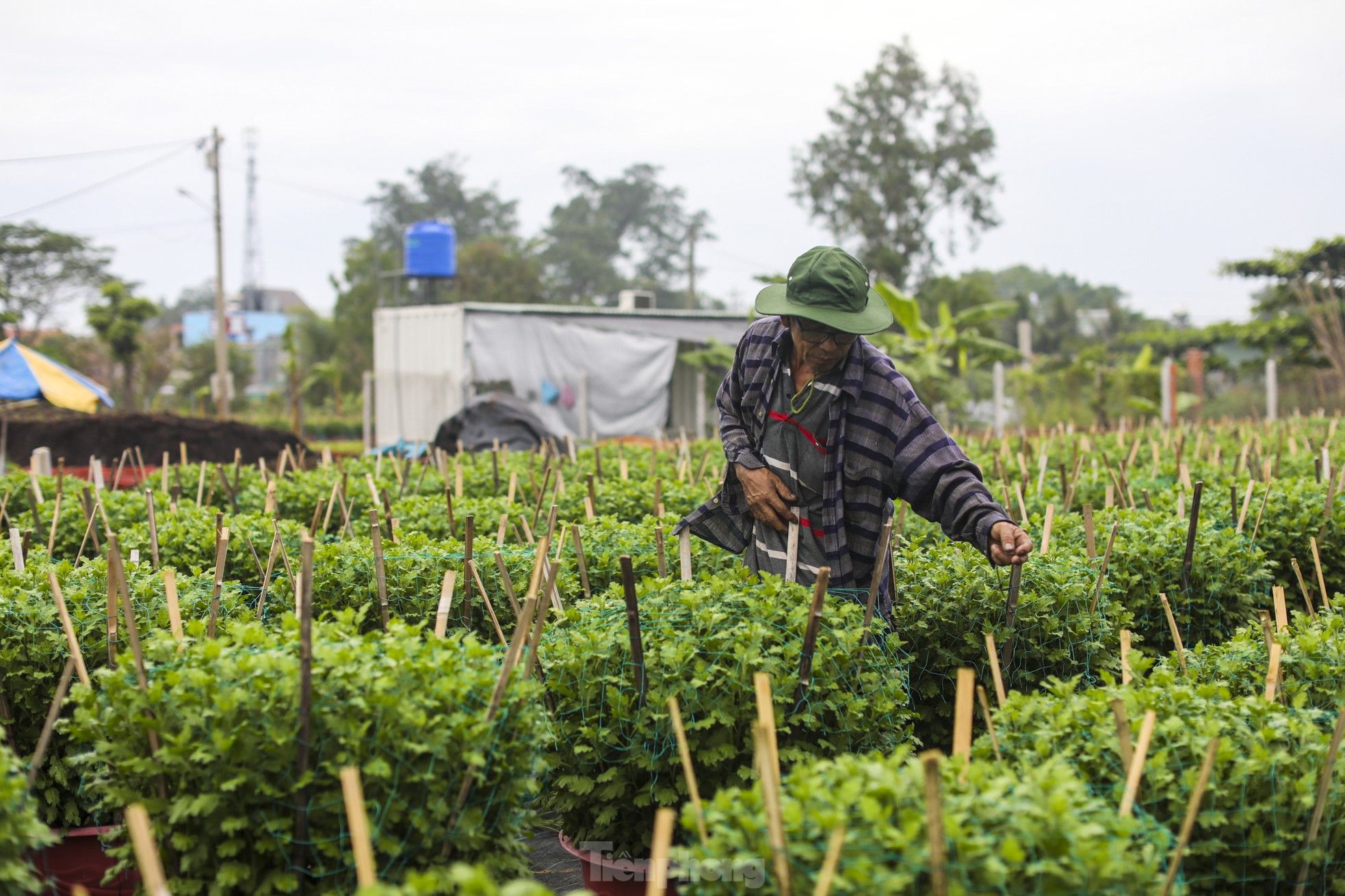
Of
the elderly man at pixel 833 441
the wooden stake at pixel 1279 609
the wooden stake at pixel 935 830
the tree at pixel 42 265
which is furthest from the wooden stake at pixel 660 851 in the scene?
the tree at pixel 42 265

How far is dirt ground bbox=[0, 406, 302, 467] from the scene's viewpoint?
1875 cm

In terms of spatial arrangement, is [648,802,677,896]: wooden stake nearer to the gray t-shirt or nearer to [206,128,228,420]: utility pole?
the gray t-shirt

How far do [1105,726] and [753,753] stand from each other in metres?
1.10

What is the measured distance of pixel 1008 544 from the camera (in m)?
3.69

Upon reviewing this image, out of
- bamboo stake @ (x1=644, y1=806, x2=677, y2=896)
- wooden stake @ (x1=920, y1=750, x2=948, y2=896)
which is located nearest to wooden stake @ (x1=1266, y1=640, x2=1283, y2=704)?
wooden stake @ (x1=920, y1=750, x2=948, y2=896)

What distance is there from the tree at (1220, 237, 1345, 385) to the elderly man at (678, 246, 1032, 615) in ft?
83.2

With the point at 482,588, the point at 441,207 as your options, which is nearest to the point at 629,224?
the point at 441,207

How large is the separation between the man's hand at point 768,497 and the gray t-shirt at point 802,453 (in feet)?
0.14

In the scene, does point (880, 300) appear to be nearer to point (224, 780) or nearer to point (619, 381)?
point (224, 780)

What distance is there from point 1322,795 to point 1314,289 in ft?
96.6

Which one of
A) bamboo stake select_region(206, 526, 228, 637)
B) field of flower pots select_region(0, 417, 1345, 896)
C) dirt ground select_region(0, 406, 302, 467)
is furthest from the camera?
dirt ground select_region(0, 406, 302, 467)

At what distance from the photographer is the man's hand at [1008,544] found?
12.1ft

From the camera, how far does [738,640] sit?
356cm

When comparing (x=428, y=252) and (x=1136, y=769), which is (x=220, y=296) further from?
(x=1136, y=769)
